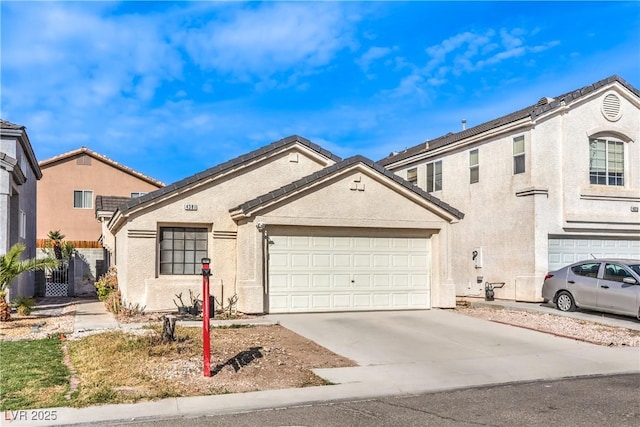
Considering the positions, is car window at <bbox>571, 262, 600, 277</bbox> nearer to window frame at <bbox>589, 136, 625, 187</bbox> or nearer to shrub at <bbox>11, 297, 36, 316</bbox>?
window frame at <bbox>589, 136, 625, 187</bbox>

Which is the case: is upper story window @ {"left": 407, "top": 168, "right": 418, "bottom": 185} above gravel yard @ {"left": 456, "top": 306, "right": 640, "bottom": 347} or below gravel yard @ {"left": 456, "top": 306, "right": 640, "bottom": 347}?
above

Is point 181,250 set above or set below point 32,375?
above

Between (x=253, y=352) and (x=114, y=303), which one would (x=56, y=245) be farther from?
(x=253, y=352)

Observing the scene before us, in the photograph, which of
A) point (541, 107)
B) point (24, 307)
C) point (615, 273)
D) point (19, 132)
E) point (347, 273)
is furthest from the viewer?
point (19, 132)

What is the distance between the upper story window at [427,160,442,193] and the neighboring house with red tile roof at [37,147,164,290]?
2073 centimetres

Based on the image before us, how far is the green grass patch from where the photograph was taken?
7289 mm

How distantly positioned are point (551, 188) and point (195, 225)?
10.8 meters

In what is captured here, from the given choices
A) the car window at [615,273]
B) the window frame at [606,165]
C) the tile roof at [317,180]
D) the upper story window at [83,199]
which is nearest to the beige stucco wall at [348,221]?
the tile roof at [317,180]

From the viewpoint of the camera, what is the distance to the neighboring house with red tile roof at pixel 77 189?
36406 millimetres

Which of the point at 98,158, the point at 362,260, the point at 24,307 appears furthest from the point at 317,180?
the point at 98,158

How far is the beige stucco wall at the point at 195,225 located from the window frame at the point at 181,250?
14cm

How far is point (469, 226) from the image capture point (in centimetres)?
2134

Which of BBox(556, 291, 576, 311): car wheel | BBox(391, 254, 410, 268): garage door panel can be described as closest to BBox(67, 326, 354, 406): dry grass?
BBox(391, 254, 410, 268): garage door panel

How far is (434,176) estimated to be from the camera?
76.3 ft
